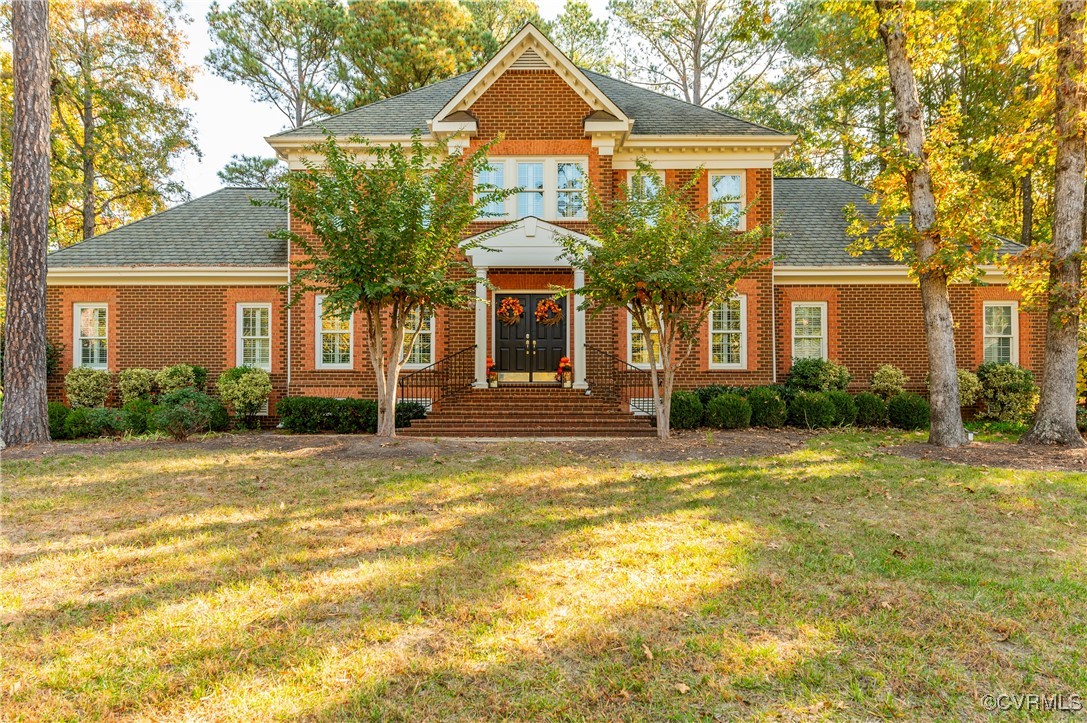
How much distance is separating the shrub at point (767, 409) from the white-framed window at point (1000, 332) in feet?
23.0

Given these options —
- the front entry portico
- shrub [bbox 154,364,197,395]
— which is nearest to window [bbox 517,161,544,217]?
the front entry portico

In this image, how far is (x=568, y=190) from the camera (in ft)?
46.5

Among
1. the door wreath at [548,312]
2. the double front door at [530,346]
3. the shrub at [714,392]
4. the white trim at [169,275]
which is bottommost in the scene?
the shrub at [714,392]

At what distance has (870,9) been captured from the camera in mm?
10352

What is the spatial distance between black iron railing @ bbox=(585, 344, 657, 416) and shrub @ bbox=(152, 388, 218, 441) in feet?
27.5

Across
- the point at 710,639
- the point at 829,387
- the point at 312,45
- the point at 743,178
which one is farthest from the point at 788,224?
the point at 312,45

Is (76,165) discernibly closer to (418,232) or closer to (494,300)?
(494,300)

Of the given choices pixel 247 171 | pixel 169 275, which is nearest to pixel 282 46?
pixel 247 171

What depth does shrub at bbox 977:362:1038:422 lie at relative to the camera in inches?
551

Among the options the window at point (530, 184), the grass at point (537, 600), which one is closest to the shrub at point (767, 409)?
the grass at point (537, 600)

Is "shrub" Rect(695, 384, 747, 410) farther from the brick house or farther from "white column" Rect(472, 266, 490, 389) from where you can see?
"white column" Rect(472, 266, 490, 389)

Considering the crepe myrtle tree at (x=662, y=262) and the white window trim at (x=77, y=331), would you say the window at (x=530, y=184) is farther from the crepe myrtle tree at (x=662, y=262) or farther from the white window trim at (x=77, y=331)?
the white window trim at (x=77, y=331)

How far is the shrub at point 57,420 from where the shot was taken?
1231 centimetres

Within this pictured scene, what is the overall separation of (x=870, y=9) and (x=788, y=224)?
6675mm
